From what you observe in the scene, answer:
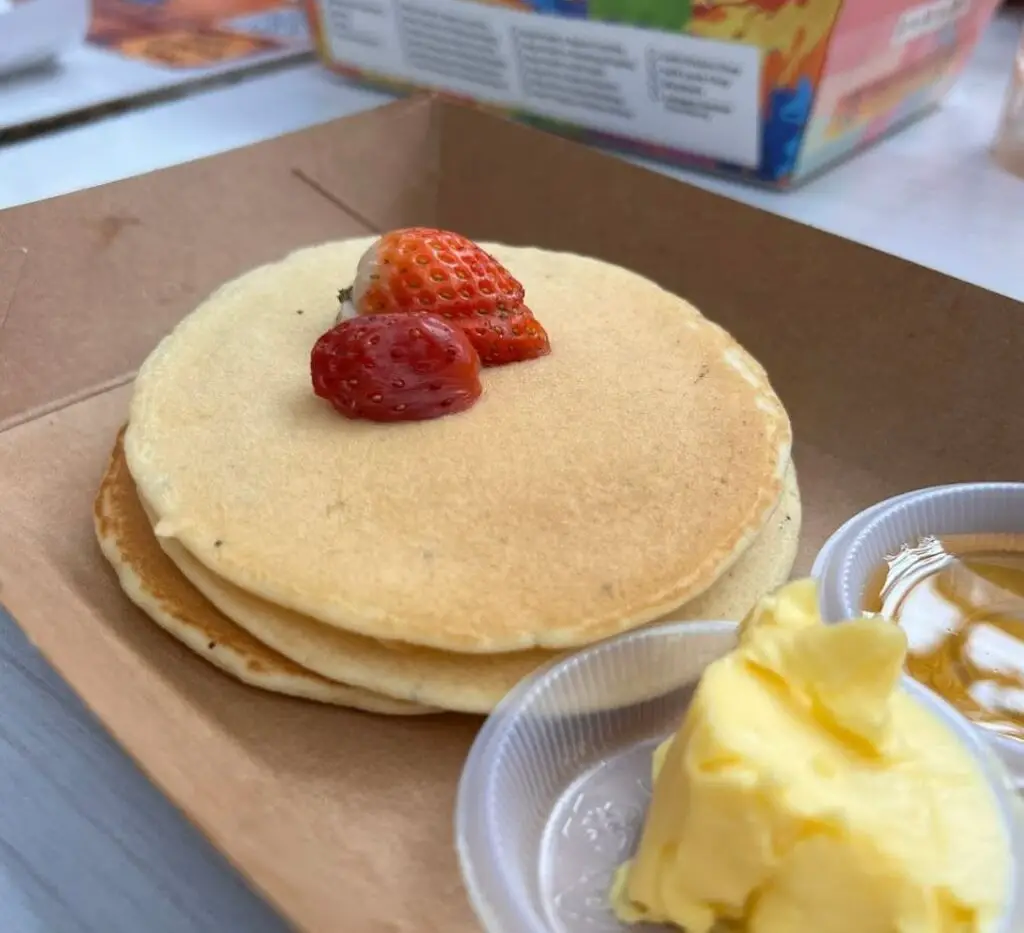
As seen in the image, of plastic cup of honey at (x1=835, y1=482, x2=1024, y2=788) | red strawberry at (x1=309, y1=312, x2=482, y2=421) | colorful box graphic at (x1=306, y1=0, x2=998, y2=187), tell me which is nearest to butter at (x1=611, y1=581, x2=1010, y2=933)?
plastic cup of honey at (x1=835, y1=482, x2=1024, y2=788)

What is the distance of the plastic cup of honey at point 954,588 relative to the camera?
3.08 ft

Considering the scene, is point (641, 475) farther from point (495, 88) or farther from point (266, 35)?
point (266, 35)

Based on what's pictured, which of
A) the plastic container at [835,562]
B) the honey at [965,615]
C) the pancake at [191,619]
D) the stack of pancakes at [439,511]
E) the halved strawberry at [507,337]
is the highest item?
the halved strawberry at [507,337]

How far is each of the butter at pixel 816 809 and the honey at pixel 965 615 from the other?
0.59ft

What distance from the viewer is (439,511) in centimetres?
96

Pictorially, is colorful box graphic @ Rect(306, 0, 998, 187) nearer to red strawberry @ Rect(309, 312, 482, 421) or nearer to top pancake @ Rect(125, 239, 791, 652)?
top pancake @ Rect(125, 239, 791, 652)

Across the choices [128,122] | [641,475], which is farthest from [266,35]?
[641,475]

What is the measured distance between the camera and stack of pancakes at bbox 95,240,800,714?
0.88m

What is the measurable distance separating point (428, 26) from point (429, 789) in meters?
1.26

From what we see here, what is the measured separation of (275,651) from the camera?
0.94 m

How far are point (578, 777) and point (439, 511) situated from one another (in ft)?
0.86

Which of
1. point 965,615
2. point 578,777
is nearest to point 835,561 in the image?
point 965,615

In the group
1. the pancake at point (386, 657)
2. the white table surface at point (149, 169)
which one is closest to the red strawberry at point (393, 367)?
the pancake at point (386, 657)

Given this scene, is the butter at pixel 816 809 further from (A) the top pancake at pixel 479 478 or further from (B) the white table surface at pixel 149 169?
(B) the white table surface at pixel 149 169
